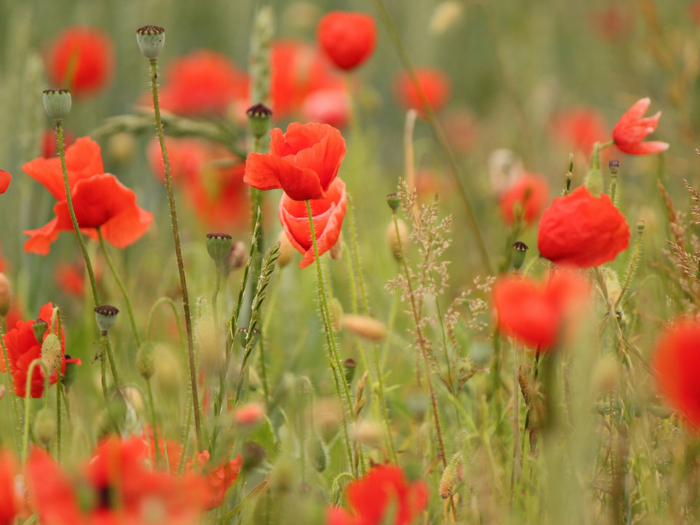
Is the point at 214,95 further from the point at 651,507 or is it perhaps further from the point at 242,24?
the point at 651,507

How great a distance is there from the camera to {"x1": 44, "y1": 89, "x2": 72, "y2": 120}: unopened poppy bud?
745 mm

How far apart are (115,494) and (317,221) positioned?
0.41 meters

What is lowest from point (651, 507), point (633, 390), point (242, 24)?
point (651, 507)

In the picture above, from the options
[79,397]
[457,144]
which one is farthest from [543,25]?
[79,397]

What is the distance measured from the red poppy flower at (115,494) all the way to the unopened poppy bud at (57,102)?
408 millimetres

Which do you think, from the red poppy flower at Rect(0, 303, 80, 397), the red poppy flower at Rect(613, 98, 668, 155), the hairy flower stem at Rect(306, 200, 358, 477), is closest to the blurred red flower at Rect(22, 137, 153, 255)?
the red poppy flower at Rect(0, 303, 80, 397)

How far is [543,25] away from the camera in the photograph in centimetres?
338

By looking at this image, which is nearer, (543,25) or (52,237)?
(52,237)

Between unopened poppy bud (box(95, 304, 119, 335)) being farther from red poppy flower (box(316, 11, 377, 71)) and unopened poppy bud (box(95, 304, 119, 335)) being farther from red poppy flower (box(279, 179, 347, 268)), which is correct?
red poppy flower (box(316, 11, 377, 71))

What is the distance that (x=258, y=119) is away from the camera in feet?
3.04

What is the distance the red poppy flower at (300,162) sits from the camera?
703 mm

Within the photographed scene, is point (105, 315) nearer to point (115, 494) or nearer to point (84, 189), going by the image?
point (84, 189)

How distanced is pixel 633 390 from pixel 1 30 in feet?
8.73

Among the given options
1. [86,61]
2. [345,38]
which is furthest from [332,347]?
[86,61]
